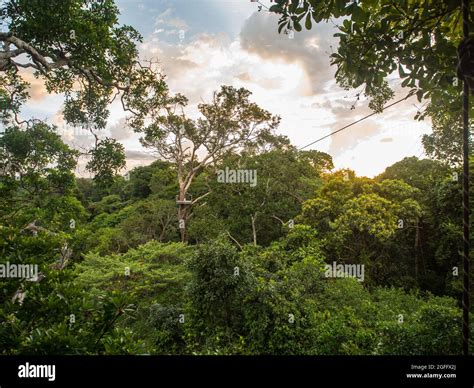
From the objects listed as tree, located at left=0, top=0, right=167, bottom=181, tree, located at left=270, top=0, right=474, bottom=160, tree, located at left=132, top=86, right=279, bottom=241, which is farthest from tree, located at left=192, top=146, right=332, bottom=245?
tree, located at left=270, top=0, right=474, bottom=160

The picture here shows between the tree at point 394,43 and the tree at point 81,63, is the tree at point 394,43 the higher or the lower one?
the lower one

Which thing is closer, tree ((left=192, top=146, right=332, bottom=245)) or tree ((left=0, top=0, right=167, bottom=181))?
tree ((left=0, top=0, right=167, bottom=181))

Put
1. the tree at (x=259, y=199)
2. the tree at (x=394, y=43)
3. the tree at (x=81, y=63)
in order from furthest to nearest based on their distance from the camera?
the tree at (x=259, y=199)
the tree at (x=81, y=63)
the tree at (x=394, y=43)

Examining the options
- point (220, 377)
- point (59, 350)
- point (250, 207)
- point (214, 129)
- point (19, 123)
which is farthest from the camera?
point (214, 129)

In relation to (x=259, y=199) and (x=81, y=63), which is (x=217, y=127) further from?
(x=81, y=63)

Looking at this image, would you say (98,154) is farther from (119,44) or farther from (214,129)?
(214,129)

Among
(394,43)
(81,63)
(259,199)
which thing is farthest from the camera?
(259,199)

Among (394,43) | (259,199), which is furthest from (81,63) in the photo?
(259,199)

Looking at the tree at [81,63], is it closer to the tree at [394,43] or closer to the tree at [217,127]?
the tree at [394,43]

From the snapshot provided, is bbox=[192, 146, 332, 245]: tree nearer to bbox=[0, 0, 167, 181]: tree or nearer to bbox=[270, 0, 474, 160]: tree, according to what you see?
bbox=[0, 0, 167, 181]: tree

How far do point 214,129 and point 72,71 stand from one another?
5822 millimetres

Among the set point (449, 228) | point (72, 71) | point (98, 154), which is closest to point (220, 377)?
point (98, 154)

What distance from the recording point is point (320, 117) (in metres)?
4.65

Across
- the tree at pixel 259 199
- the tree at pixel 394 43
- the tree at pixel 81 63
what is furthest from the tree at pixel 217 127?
the tree at pixel 394 43
